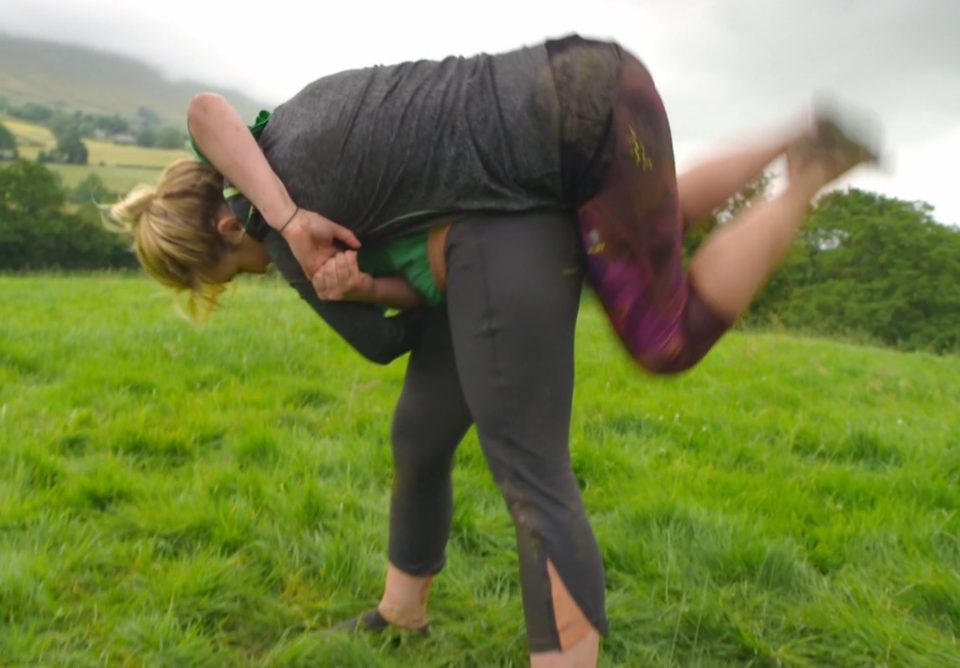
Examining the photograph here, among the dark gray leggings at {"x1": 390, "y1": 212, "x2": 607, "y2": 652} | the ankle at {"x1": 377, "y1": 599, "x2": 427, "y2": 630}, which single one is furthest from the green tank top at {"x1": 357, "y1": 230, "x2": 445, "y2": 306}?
the ankle at {"x1": 377, "y1": 599, "x2": 427, "y2": 630}

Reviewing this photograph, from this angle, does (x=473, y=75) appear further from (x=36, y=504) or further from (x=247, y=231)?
(x=36, y=504)

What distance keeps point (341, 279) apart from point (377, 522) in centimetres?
157

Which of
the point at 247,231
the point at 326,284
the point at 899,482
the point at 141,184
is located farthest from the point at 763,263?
the point at 899,482

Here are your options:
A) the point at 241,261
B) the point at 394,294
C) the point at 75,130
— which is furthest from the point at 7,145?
the point at 394,294

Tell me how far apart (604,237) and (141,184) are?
1.23 metres

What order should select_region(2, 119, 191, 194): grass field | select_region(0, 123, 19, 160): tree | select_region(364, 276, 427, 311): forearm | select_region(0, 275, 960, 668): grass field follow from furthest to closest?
select_region(0, 123, 19, 160): tree → select_region(2, 119, 191, 194): grass field → select_region(0, 275, 960, 668): grass field → select_region(364, 276, 427, 311): forearm

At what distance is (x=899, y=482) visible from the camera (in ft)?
12.4

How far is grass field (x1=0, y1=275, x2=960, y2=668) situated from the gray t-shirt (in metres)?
0.86

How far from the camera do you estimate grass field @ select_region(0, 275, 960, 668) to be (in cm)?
257

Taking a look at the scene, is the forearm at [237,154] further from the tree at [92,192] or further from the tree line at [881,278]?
the tree line at [881,278]

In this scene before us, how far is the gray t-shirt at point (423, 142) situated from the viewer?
1.79 meters

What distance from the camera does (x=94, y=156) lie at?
41.0 meters

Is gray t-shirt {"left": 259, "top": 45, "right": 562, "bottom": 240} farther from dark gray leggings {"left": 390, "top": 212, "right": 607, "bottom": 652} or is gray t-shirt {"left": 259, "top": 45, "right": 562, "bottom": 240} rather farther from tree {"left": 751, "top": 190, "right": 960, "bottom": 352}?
tree {"left": 751, "top": 190, "right": 960, "bottom": 352}

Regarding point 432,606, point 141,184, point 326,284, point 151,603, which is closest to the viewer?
point 326,284
